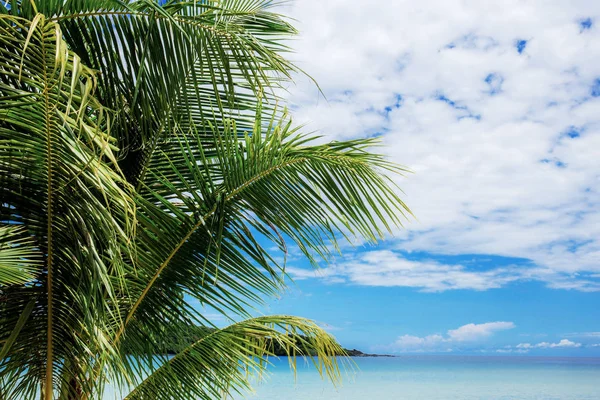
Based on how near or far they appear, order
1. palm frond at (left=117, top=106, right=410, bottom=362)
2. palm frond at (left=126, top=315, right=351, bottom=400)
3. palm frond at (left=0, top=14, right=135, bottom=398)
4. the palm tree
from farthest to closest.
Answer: palm frond at (left=126, top=315, right=351, bottom=400)
palm frond at (left=117, top=106, right=410, bottom=362)
the palm tree
palm frond at (left=0, top=14, right=135, bottom=398)

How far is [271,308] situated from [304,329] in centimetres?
53

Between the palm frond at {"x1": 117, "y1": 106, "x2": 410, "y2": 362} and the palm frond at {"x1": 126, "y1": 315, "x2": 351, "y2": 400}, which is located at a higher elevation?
the palm frond at {"x1": 117, "y1": 106, "x2": 410, "y2": 362}

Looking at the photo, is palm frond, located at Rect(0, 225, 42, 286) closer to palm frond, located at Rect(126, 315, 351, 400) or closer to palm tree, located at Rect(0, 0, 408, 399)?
palm tree, located at Rect(0, 0, 408, 399)

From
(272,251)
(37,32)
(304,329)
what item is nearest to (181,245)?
(272,251)

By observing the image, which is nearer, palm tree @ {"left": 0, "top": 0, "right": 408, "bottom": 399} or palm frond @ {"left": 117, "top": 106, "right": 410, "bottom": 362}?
palm tree @ {"left": 0, "top": 0, "right": 408, "bottom": 399}

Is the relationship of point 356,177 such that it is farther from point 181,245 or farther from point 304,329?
point 304,329

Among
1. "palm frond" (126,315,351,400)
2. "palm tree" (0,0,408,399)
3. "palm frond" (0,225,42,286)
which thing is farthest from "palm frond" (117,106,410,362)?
"palm frond" (0,225,42,286)

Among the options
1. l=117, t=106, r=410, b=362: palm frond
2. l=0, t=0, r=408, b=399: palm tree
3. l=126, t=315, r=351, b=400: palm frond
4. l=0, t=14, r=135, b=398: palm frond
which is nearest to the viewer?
l=0, t=14, r=135, b=398: palm frond

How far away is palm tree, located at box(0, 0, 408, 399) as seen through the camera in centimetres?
247

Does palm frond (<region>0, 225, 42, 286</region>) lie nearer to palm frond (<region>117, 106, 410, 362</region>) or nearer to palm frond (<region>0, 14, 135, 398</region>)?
palm frond (<region>0, 14, 135, 398</region>)

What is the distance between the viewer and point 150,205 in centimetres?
331

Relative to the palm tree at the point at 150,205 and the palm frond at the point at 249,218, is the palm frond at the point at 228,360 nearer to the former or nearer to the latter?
the palm tree at the point at 150,205

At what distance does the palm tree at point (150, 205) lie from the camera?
8.11 feet

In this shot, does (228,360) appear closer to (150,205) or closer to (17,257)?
(150,205)
